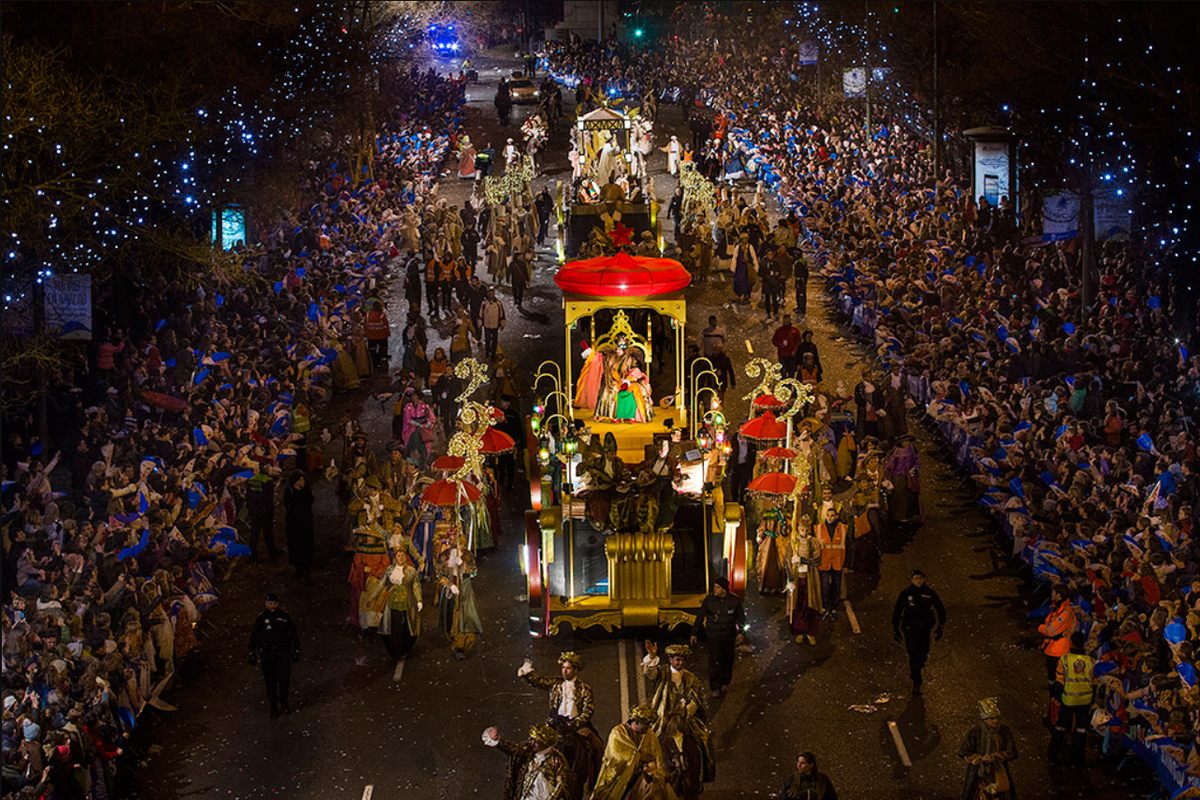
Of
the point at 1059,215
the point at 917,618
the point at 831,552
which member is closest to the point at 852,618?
the point at 831,552

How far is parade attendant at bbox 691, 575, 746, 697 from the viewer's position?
53.7 ft

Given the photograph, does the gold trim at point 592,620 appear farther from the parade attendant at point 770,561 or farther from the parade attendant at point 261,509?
the parade attendant at point 261,509

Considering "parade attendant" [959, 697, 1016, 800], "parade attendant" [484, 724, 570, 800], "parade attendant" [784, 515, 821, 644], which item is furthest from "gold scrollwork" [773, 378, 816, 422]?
"parade attendant" [484, 724, 570, 800]

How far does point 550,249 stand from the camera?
36469mm

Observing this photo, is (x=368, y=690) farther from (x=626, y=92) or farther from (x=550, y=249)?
(x=626, y=92)

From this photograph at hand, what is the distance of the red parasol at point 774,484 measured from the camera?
18292 mm

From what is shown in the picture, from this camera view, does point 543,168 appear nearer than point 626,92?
Yes

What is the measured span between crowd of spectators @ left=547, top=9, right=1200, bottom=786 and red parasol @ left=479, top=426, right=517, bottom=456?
5837 millimetres

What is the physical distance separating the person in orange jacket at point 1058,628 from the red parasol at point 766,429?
521 centimetres

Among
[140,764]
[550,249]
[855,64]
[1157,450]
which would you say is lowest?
[140,764]

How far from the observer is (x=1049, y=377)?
22.1 metres

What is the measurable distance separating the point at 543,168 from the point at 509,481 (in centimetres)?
2412

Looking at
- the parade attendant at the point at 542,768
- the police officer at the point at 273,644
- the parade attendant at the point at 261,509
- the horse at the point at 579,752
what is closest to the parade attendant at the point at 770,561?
the horse at the point at 579,752

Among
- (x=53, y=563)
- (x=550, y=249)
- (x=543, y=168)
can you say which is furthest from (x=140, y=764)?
(x=543, y=168)
